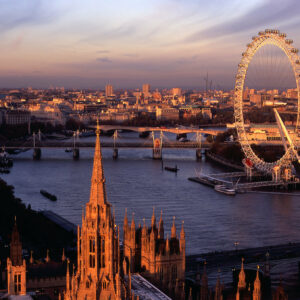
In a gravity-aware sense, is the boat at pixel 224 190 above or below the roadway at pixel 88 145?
below

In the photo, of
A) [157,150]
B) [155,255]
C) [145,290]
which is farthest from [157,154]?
[145,290]

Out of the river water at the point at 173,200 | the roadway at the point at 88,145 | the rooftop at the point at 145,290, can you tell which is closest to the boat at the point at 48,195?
the river water at the point at 173,200

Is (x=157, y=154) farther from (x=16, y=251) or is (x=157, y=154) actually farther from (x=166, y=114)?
(x=166, y=114)

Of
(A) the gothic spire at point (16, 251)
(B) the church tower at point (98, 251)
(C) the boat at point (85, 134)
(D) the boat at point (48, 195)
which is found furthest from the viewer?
(C) the boat at point (85, 134)

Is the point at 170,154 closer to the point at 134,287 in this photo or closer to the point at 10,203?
the point at 10,203

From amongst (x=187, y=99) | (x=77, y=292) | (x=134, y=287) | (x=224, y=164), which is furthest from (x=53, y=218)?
(x=187, y=99)

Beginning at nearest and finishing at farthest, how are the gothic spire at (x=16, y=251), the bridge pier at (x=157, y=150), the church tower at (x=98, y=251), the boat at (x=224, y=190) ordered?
the church tower at (x=98, y=251)
the gothic spire at (x=16, y=251)
the boat at (x=224, y=190)
the bridge pier at (x=157, y=150)

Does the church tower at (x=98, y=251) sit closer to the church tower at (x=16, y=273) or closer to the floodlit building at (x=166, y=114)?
the church tower at (x=16, y=273)
